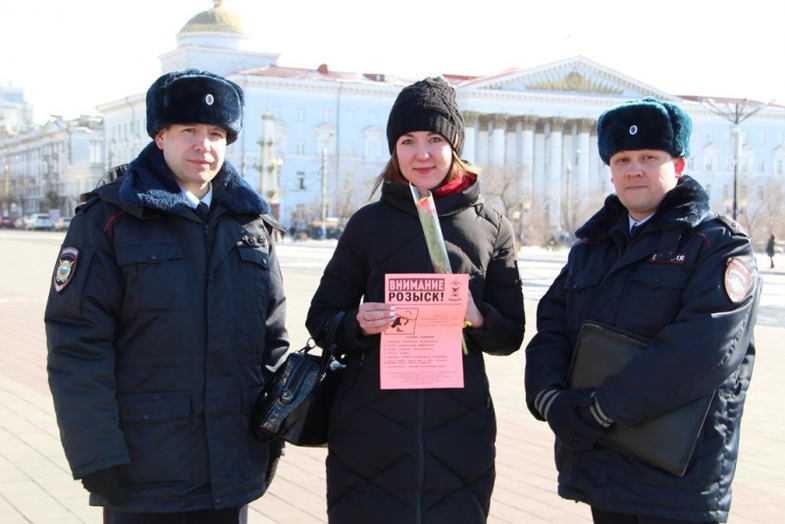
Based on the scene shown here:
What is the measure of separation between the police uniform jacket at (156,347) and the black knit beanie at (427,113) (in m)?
0.76

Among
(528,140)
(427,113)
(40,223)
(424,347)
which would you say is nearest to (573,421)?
(424,347)

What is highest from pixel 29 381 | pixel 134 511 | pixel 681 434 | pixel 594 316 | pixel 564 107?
pixel 564 107

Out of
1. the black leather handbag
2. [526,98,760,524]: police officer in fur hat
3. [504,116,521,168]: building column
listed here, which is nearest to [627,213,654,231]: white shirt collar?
[526,98,760,524]: police officer in fur hat

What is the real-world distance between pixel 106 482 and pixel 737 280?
223 centimetres

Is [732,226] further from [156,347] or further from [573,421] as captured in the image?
[156,347]

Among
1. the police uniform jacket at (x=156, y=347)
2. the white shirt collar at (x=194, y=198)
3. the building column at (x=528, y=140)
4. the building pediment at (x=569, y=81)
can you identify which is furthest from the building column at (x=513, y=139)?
the police uniform jacket at (x=156, y=347)

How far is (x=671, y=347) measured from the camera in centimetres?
360

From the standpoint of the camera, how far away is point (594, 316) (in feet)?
12.9

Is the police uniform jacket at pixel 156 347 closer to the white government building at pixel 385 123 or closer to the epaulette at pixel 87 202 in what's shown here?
the epaulette at pixel 87 202

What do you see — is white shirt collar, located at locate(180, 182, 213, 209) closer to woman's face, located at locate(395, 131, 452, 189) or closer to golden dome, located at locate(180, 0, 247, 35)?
woman's face, located at locate(395, 131, 452, 189)

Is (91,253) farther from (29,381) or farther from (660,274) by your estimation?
(29,381)

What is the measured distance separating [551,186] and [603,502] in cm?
8937

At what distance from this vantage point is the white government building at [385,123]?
8619cm

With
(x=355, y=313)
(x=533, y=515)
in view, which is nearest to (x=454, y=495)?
(x=355, y=313)
